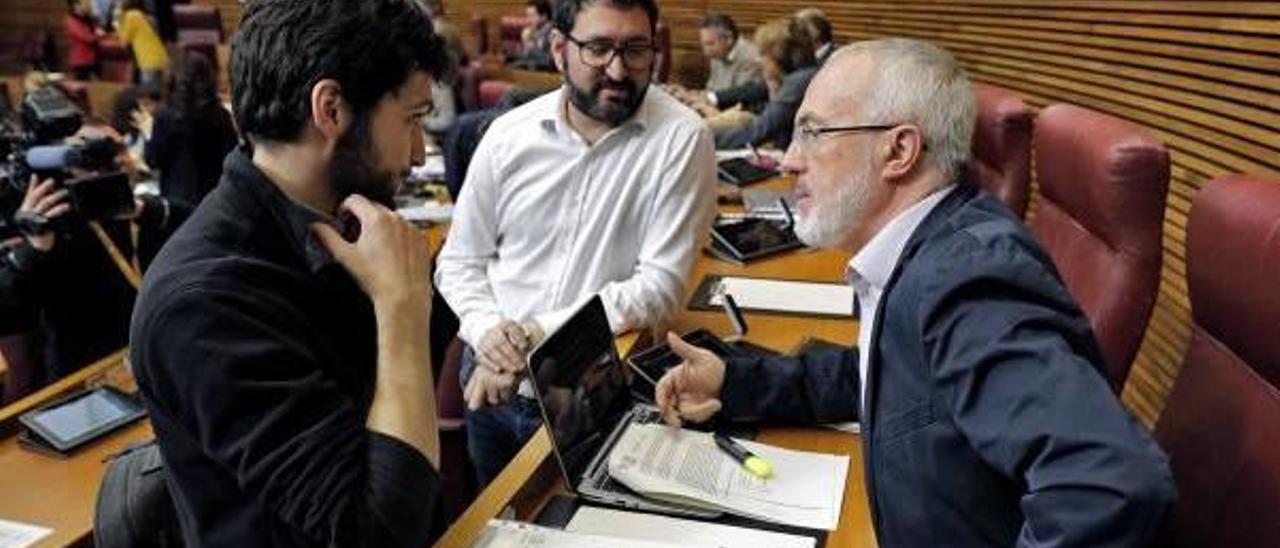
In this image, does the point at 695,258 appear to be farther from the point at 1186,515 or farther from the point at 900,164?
the point at 1186,515

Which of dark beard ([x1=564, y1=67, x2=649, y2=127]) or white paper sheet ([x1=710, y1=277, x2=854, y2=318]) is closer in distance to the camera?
dark beard ([x1=564, y1=67, x2=649, y2=127])

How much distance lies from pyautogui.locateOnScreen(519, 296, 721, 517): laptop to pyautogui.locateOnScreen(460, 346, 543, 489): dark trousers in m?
0.37

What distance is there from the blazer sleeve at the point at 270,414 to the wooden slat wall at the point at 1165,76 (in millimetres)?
1965

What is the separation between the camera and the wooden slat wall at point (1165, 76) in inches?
102

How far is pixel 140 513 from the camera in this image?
125 centimetres

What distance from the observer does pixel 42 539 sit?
158 cm

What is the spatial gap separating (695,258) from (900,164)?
2.68 ft

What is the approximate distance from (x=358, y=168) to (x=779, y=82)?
408 cm

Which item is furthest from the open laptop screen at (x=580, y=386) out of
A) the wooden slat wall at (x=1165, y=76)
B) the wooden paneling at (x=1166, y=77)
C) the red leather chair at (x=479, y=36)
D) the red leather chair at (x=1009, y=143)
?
the red leather chair at (x=479, y=36)

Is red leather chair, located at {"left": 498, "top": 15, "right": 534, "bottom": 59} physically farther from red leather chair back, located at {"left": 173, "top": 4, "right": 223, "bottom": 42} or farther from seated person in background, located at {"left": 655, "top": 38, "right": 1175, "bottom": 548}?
seated person in background, located at {"left": 655, "top": 38, "right": 1175, "bottom": 548}

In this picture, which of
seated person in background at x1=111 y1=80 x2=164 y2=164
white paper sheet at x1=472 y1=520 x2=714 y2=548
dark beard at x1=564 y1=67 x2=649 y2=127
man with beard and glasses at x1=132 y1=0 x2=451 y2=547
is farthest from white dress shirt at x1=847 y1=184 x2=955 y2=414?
seated person in background at x1=111 y1=80 x2=164 y2=164

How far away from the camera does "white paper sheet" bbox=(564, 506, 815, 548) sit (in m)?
1.25

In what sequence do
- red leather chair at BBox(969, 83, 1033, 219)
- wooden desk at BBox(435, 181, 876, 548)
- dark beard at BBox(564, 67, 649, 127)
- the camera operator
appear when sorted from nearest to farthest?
1. wooden desk at BBox(435, 181, 876, 548)
2. dark beard at BBox(564, 67, 649, 127)
3. the camera operator
4. red leather chair at BBox(969, 83, 1033, 219)

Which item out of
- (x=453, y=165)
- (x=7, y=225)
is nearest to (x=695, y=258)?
(x=453, y=165)
